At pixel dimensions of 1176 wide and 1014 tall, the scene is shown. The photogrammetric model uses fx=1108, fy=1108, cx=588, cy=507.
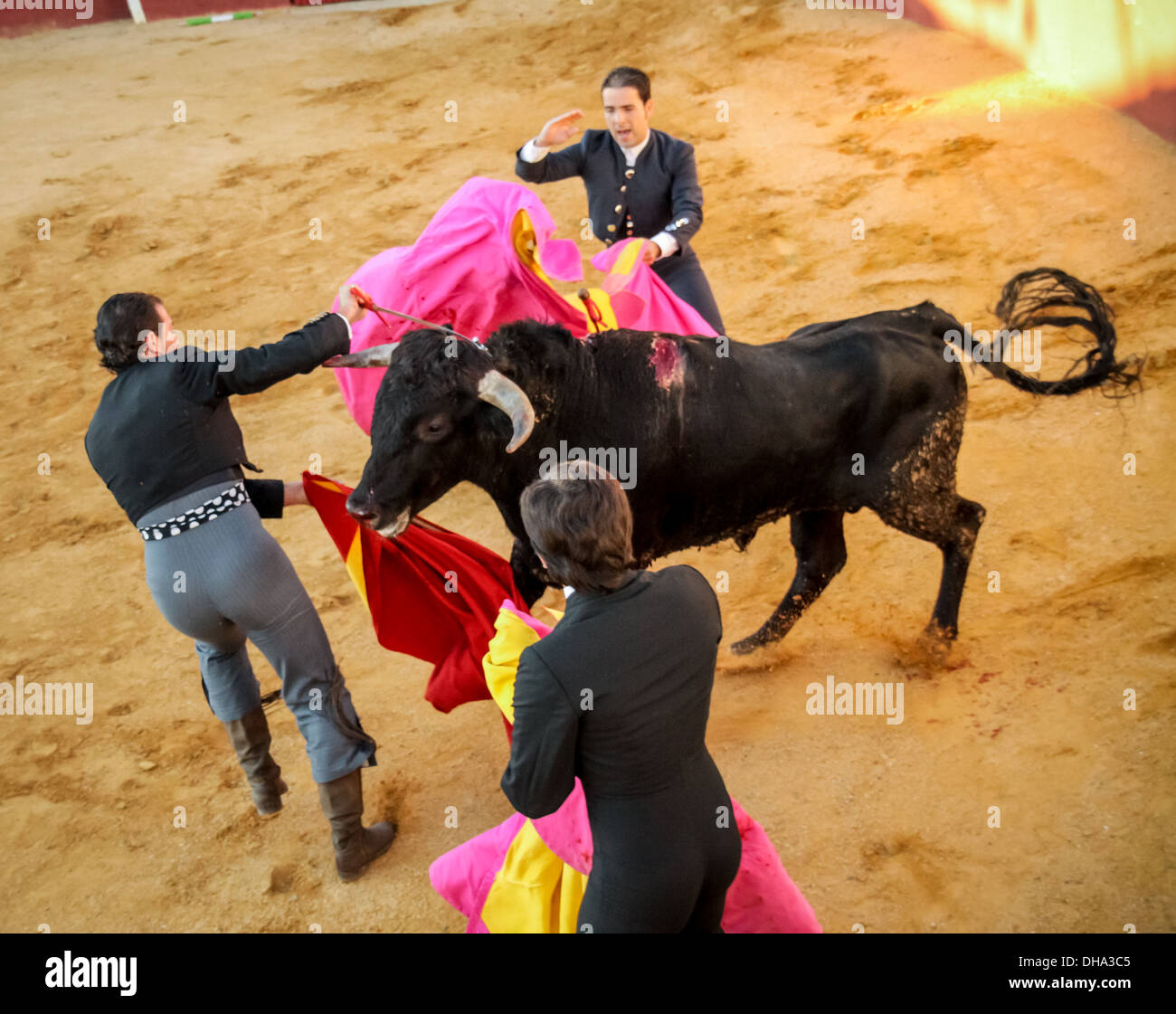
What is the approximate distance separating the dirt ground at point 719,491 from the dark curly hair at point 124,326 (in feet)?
0.75

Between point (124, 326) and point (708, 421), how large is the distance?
1691 millimetres

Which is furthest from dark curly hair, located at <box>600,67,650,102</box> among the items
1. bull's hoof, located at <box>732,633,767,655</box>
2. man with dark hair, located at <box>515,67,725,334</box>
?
bull's hoof, located at <box>732,633,767,655</box>

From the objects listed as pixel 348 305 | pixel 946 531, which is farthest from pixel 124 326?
pixel 946 531

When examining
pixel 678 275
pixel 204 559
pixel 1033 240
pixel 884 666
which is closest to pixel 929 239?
pixel 1033 240

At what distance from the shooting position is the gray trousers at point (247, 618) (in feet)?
9.80

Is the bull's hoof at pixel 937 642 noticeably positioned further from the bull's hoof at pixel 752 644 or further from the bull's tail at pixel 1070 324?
the bull's tail at pixel 1070 324

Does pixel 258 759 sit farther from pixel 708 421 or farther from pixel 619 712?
pixel 619 712

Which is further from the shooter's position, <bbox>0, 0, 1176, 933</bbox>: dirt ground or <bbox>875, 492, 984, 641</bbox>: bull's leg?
<bbox>875, 492, 984, 641</bbox>: bull's leg

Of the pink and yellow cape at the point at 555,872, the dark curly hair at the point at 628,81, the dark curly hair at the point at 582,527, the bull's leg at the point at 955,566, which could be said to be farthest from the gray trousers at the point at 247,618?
the dark curly hair at the point at 628,81

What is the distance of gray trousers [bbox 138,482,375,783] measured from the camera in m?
2.99

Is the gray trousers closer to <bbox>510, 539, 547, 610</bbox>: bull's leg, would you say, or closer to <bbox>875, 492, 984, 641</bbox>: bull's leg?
<bbox>510, 539, 547, 610</bbox>: bull's leg

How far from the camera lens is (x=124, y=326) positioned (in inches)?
113

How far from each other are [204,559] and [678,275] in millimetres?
2336

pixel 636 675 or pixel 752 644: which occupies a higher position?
pixel 636 675
